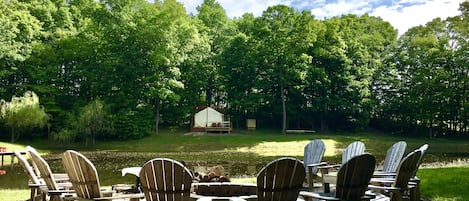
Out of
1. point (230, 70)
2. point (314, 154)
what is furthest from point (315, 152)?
point (230, 70)

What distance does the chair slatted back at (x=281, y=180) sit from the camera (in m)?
3.68

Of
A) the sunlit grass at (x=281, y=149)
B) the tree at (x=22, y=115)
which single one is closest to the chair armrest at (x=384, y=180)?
the sunlit grass at (x=281, y=149)

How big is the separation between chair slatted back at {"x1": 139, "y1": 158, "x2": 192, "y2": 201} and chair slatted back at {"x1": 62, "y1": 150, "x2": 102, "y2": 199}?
726 mm

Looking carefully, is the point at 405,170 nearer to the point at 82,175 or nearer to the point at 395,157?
the point at 395,157

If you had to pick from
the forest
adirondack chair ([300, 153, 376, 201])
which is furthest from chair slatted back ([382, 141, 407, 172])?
the forest

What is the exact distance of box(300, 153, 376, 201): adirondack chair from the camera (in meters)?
3.90

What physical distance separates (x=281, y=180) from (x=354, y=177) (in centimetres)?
75

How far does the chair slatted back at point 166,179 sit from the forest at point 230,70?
75.6 ft

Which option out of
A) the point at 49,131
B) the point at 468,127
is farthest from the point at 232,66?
the point at 468,127

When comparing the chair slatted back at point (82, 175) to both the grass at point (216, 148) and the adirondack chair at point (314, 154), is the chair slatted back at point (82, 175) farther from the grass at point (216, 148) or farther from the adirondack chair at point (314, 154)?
the grass at point (216, 148)

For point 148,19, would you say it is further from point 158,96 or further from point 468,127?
point 468,127

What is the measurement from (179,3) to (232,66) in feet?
30.3

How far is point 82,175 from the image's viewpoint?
13.5ft

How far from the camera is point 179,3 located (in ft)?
126
